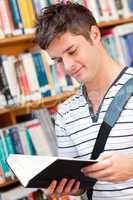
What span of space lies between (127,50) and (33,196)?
1.00 m

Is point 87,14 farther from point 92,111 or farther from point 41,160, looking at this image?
point 41,160

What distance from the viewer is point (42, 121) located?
7.62ft

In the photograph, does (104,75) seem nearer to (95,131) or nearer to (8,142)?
(95,131)

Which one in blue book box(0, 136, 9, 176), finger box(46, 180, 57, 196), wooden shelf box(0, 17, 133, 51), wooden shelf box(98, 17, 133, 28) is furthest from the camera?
wooden shelf box(98, 17, 133, 28)

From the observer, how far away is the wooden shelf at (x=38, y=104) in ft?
7.19

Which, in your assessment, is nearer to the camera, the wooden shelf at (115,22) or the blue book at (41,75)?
the blue book at (41,75)

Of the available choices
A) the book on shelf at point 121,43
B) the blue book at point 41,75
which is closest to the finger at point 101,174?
the blue book at point 41,75

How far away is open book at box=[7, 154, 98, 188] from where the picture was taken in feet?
3.76

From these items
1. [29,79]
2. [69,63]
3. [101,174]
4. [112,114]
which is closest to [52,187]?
[101,174]

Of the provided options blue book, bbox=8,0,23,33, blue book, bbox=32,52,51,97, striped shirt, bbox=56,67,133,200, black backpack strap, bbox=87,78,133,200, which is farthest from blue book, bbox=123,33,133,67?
black backpack strap, bbox=87,78,133,200

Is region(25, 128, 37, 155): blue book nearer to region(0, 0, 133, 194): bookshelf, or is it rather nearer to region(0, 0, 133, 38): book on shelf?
region(0, 0, 133, 194): bookshelf

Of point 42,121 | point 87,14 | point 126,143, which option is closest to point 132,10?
point 42,121

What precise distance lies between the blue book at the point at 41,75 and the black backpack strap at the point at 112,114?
0.91 m

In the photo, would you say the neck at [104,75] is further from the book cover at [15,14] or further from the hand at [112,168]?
the book cover at [15,14]
